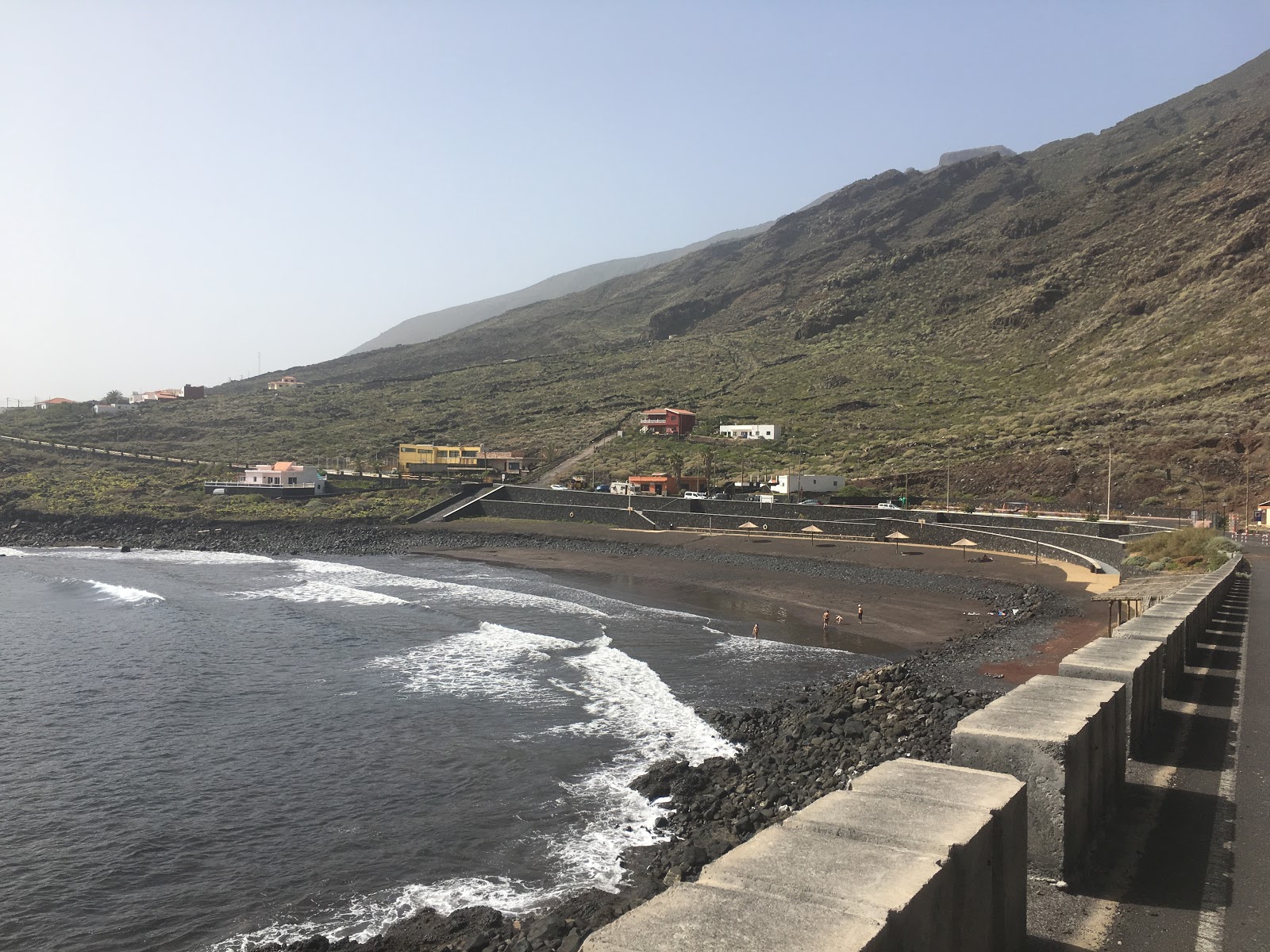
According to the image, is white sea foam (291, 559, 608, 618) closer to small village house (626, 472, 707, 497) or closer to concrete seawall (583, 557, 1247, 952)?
small village house (626, 472, 707, 497)

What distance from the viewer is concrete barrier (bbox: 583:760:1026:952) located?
2410 millimetres

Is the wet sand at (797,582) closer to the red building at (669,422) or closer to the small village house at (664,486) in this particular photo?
→ the small village house at (664,486)

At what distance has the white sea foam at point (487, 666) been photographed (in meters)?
22.9

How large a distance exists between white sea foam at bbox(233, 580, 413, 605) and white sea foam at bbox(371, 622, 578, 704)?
335 inches

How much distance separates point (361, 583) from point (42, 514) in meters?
43.6

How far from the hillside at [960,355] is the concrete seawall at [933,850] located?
5215cm

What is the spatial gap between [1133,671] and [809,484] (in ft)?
178

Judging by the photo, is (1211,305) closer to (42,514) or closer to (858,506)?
(858,506)

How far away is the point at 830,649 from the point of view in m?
27.8

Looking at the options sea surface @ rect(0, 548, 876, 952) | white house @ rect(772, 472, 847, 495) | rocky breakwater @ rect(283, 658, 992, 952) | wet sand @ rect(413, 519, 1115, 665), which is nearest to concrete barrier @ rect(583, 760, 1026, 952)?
rocky breakwater @ rect(283, 658, 992, 952)

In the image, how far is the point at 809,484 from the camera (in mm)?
59062

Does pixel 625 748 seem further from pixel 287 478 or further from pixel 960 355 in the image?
pixel 960 355

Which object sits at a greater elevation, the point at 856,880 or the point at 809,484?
the point at 856,880

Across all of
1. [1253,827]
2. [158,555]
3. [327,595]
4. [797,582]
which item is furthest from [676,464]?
[1253,827]
